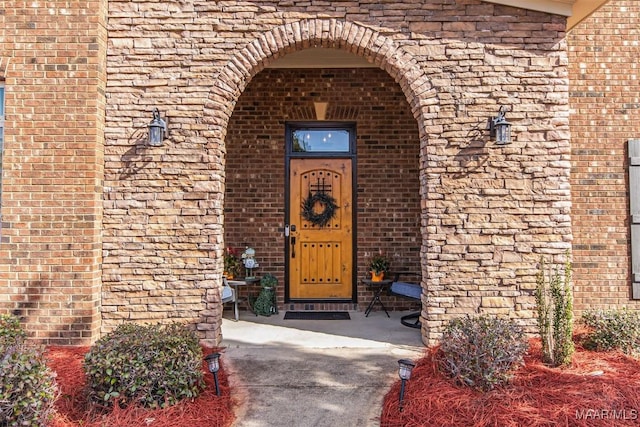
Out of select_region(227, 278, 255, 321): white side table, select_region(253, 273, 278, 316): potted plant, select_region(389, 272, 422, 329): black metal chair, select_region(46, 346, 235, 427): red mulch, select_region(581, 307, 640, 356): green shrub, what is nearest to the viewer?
select_region(46, 346, 235, 427): red mulch

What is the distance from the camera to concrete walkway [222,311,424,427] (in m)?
2.89

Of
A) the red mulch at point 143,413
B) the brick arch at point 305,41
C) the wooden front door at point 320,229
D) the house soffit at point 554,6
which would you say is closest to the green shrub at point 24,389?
the red mulch at point 143,413

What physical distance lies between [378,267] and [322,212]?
112cm

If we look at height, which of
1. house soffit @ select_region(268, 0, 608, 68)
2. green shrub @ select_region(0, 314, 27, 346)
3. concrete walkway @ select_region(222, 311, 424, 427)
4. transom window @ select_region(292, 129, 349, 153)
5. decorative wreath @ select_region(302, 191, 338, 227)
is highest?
house soffit @ select_region(268, 0, 608, 68)

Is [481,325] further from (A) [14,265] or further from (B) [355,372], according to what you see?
(A) [14,265]

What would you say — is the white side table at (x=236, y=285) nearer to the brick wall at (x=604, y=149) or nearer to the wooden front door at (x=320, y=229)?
the wooden front door at (x=320, y=229)

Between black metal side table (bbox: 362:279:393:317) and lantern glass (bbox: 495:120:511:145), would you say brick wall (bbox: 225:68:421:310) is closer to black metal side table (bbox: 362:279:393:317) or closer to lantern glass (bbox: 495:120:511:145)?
black metal side table (bbox: 362:279:393:317)

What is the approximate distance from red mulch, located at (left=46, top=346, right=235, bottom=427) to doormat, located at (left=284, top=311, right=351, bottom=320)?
7.75 ft

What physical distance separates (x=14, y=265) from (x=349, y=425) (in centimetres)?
347

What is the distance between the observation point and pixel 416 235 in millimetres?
5961

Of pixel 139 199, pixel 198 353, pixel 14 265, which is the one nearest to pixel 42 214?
pixel 14 265

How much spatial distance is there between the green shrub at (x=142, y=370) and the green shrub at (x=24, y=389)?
0.28 m

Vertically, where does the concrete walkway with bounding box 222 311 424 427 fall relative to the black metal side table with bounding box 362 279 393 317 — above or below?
below

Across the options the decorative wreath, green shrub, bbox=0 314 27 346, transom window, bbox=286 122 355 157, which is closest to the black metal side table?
the decorative wreath
